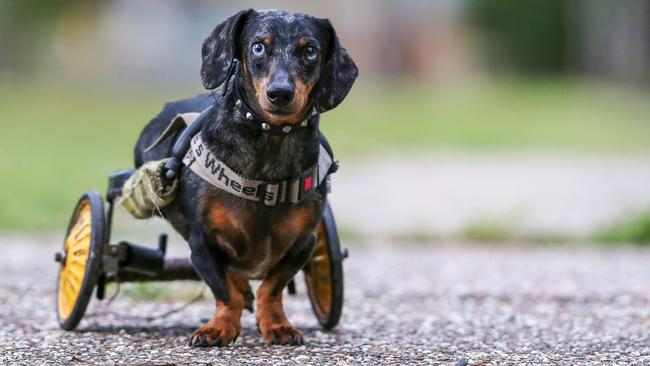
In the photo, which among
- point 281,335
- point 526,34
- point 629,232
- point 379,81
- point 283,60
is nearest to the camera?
point 283,60

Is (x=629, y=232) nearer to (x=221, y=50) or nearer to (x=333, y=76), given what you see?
(x=333, y=76)

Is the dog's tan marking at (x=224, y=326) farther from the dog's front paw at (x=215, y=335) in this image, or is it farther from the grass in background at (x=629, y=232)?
the grass in background at (x=629, y=232)

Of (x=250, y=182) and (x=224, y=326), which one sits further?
(x=224, y=326)

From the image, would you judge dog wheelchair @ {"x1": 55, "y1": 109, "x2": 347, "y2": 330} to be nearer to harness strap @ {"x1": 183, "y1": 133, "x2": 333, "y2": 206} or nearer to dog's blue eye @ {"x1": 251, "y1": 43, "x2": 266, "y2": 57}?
harness strap @ {"x1": 183, "y1": 133, "x2": 333, "y2": 206}

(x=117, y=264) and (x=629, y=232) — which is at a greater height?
(x=629, y=232)

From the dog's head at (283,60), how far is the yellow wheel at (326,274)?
0.78 metres

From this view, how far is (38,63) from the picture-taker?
57656mm

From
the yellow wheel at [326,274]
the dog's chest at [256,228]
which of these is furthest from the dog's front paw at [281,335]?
the yellow wheel at [326,274]

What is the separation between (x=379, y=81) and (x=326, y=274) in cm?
4620

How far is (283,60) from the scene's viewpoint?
212 inches

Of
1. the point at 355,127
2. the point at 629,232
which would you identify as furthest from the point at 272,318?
the point at 355,127

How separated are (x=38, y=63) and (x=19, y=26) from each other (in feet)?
5.53

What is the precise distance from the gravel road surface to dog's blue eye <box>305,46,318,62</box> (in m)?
1.17

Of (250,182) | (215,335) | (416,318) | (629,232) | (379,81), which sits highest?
(379,81)
